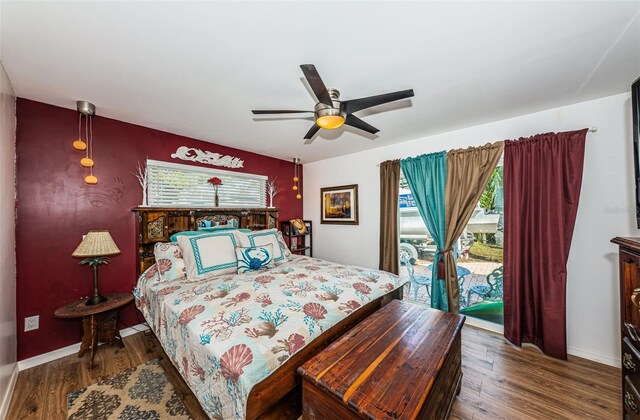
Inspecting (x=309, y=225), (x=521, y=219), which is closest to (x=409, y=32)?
(x=521, y=219)

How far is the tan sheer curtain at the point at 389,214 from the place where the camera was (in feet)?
11.0

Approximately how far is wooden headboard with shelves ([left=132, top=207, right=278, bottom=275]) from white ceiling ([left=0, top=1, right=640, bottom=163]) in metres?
1.14

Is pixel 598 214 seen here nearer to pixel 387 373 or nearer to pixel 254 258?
pixel 387 373

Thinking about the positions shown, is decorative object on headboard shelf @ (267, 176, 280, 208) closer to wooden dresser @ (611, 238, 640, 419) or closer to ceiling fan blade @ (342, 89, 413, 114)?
ceiling fan blade @ (342, 89, 413, 114)

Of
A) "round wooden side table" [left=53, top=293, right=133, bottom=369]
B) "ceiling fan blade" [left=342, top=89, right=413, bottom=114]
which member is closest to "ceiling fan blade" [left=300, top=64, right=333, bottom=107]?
"ceiling fan blade" [left=342, top=89, right=413, bottom=114]

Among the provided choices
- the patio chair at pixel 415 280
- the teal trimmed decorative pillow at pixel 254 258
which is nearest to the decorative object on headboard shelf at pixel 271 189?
the teal trimmed decorative pillow at pixel 254 258

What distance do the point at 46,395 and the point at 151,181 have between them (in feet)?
6.81

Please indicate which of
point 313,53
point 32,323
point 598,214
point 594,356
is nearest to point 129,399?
point 32,323

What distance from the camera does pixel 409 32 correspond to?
4.42 feet

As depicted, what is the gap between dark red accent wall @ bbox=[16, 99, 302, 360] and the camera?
2.09m

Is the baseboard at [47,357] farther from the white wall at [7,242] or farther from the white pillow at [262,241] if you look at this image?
the white pillow at [262,241]

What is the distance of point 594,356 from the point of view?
2.15 metres

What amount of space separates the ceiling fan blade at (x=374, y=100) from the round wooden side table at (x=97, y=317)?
9.04 feet

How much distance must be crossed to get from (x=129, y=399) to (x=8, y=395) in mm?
859
